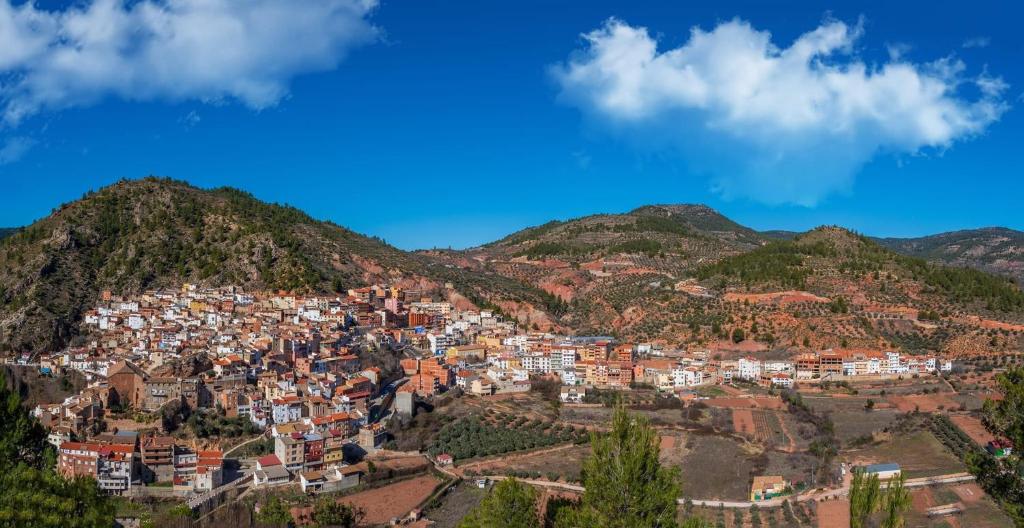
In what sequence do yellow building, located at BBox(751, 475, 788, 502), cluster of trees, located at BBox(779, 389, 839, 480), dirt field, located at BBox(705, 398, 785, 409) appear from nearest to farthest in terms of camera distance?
yellow building, located at BBox(751, 475, 788, 502) → cluster of trees, located at BBox(779, 389, 839, 480) → dirt field, located at BBox(705, 398, 785, 409)

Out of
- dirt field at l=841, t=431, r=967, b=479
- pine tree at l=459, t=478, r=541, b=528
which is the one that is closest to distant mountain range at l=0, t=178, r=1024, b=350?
dirt field at l=841, t=431, r=967, b=479

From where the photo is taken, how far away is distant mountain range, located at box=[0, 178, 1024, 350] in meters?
49.4

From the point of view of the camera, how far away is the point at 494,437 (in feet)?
109

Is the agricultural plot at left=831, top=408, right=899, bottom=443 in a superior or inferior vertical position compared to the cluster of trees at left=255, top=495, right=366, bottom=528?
superior

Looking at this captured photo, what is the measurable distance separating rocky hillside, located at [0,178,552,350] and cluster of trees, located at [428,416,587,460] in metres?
21.4

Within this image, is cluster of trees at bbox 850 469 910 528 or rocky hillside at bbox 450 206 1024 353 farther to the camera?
rocky hillside at bbox 450 206 1024 353

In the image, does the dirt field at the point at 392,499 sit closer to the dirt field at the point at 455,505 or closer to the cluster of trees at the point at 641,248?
the dirt field at the point at 455,505

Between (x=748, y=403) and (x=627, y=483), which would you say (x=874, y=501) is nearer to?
(x=627, y=483)

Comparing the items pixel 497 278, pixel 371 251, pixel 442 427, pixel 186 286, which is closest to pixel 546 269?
pixel 497 278

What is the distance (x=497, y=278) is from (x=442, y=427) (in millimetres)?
41171

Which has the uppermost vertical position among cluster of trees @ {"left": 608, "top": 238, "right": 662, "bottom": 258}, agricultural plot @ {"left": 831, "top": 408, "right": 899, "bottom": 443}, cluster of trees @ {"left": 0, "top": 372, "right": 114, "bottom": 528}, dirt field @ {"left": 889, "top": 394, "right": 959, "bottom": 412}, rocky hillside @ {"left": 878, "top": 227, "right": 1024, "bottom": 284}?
rocky hillside @ {"left": 878, "top": 227, "right": 1024, "bottom": 284}

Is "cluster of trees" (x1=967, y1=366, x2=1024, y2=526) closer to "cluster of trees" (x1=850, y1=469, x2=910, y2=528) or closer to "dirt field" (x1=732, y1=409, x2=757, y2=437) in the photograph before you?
"cluster of trees" (x1=850, y1=469, x2=910, y2=528)

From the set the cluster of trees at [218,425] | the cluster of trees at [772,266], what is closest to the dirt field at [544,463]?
the cluster of trees at [218,425]

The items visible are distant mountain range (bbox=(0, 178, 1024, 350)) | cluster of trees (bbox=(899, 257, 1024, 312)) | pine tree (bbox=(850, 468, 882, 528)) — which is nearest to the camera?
pine tree (bbox=(850, 468, 882, 528))
